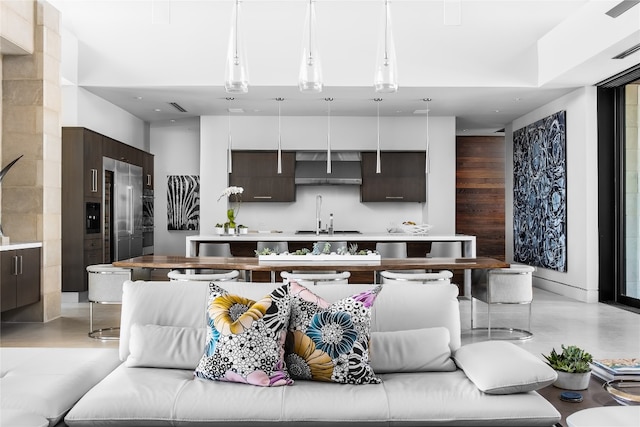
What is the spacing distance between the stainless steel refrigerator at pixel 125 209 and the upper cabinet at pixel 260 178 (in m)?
1.58

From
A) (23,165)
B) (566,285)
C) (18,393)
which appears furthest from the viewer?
(566,285)

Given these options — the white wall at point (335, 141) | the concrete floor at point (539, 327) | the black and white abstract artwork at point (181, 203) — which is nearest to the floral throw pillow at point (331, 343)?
the concrete floor at point (539, 327)

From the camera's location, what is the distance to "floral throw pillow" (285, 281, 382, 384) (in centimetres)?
253

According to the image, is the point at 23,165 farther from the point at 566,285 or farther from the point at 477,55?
the point at 566,285

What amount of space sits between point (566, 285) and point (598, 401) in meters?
6.51

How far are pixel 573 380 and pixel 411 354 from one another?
2.30ft

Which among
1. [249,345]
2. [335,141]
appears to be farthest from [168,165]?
[249,345]

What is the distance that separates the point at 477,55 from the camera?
7633 mm

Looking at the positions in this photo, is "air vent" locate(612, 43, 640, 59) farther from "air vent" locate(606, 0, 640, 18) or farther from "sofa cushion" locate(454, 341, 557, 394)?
"sofa cushion" locate(454, 341, 557, 394)

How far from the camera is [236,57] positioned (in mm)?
3480

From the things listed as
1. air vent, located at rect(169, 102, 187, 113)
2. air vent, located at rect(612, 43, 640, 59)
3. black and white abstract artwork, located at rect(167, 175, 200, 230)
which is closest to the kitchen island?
air vent, located at rect(169, 102, 187, 113)

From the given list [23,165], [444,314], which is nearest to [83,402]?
[444,314]

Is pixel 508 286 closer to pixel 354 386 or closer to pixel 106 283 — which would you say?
pixel 354 386

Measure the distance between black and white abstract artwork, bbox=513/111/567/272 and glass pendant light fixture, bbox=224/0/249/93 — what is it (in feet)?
20.6
